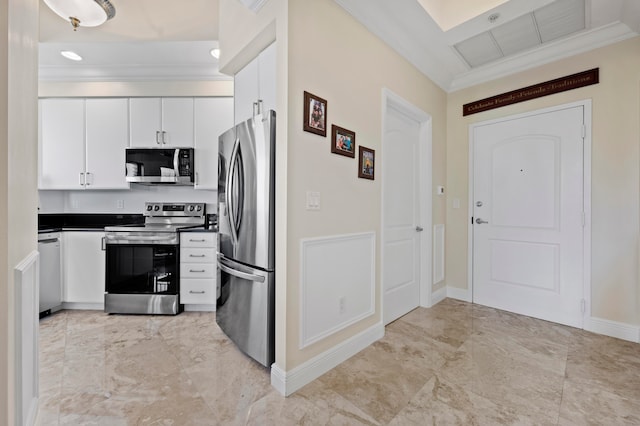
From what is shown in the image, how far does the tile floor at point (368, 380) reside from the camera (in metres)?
1.46

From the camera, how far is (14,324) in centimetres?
99

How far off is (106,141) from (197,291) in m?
2.05

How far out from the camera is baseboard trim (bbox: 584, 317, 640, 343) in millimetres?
2271

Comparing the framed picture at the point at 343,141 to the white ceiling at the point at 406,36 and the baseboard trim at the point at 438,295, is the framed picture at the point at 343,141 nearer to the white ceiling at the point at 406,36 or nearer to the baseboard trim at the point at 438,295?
the white ceiling at the point at 406,36

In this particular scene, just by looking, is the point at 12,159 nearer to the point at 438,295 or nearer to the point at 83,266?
the point at 83,266

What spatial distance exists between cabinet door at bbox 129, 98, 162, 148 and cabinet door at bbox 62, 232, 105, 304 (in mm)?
1117

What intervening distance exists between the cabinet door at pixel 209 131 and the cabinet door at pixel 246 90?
846 millimetres

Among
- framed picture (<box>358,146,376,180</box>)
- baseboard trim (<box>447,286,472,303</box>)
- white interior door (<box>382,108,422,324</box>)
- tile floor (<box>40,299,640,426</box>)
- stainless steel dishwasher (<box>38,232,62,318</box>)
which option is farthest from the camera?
baseboard trim (<box>447,286,472,303</box>)

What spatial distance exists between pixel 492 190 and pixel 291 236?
8.26 feet

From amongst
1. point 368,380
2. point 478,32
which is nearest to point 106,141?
point 368,380

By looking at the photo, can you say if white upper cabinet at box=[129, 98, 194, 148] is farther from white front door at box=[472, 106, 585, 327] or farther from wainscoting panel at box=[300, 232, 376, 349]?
white front door at box=[472, 106, 585, 327]

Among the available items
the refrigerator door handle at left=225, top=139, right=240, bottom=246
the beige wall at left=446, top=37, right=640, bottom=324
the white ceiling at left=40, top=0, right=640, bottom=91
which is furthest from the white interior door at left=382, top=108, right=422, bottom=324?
the beige wall at left=446, top=37, right=640, bottom=324

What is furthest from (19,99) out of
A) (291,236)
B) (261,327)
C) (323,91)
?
(261,327)

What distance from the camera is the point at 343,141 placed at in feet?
6.52
